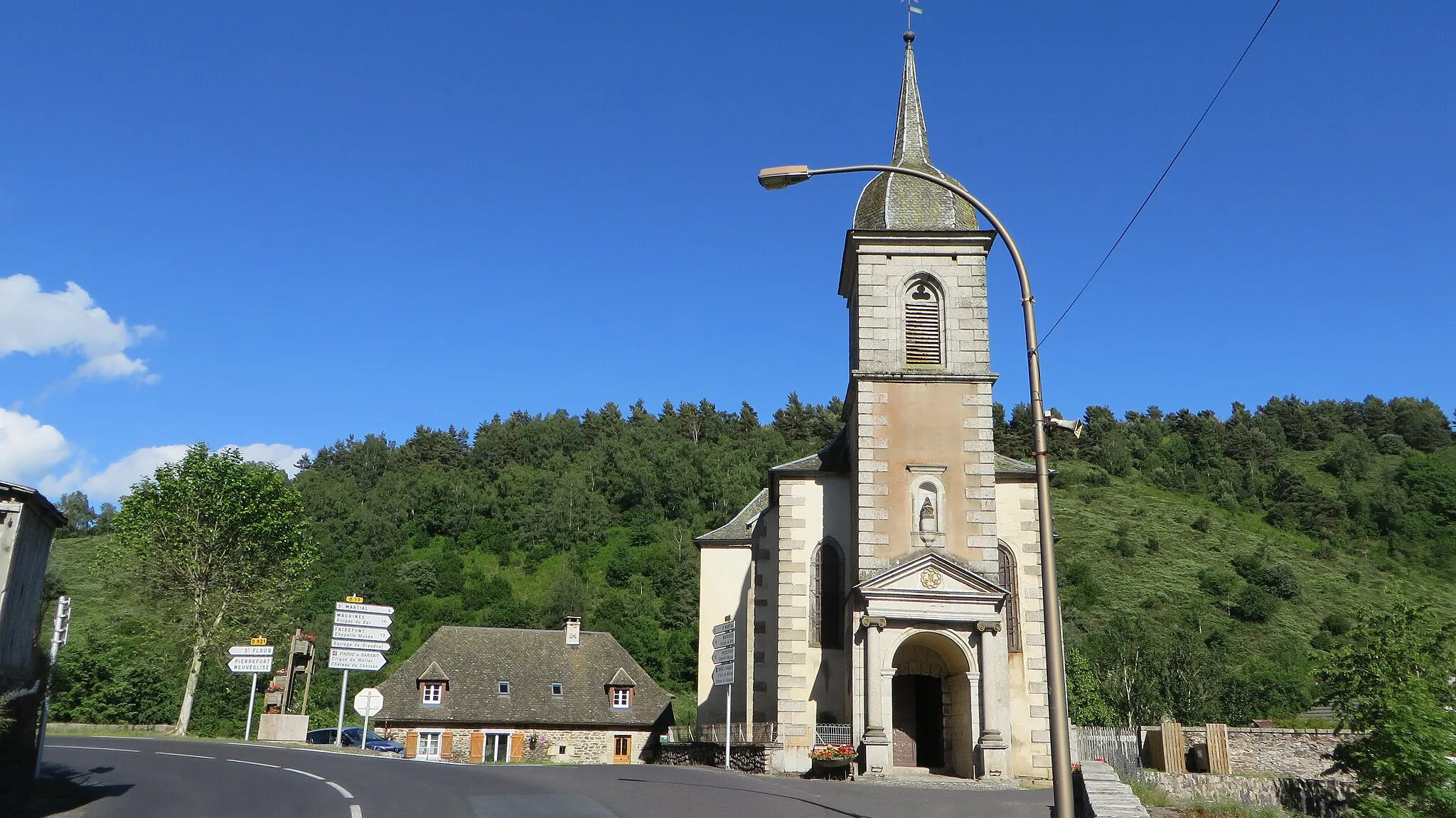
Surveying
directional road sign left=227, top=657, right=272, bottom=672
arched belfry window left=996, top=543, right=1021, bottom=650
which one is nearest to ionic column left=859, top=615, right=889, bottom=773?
arched belfry window left=996, top=543, right=1021, bottom=650

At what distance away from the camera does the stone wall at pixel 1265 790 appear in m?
22.2

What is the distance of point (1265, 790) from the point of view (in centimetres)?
2367

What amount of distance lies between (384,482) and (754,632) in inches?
3787

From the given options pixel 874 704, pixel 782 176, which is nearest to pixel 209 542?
pixel 874 704

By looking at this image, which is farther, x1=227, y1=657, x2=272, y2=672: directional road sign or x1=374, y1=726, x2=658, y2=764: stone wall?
x1=374, y1=726, x2=658, y2=764: stone wall

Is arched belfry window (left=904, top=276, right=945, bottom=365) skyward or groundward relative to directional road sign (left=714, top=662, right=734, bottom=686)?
skyward

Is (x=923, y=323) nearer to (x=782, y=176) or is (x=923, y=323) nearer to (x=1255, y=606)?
(x=782, y=176)

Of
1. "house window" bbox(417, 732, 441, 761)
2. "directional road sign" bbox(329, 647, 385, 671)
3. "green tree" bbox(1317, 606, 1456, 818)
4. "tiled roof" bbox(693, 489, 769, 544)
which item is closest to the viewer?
"green tree" bbox(1317, 606, 1456, 818)

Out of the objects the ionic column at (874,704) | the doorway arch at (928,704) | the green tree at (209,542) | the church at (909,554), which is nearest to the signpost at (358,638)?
the church at (909,554)

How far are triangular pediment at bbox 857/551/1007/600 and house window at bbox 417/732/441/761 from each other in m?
27.6

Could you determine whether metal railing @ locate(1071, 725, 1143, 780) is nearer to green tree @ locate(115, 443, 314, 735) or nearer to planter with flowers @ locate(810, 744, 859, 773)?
planter with flowers @ locate(810, 744, 859, 773)

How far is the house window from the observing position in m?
44.8

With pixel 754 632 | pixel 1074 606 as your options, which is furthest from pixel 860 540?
pixel 1074 606

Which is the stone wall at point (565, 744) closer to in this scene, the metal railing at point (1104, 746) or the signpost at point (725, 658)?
the signpost at point (725, 658)
